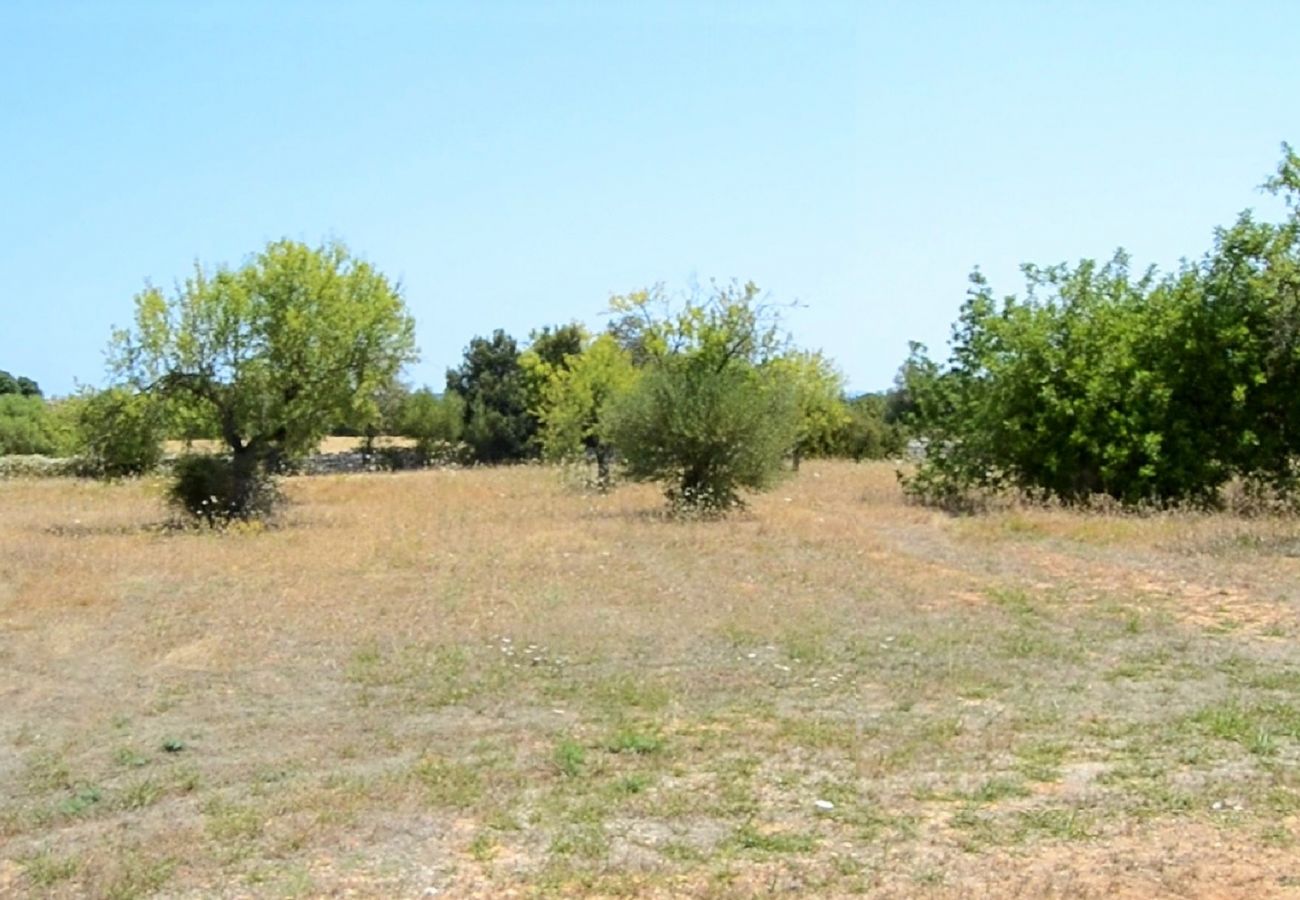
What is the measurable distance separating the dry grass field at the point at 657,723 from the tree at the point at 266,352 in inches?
220

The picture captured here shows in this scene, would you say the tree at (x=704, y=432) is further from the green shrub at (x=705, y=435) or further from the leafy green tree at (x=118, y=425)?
the leafy green tree at (x=118, y=425)

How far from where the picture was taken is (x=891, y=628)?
11047 millimetres

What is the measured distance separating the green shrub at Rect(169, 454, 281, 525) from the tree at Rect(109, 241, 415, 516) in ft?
0.11

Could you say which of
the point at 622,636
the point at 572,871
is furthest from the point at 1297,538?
the point at 572,871

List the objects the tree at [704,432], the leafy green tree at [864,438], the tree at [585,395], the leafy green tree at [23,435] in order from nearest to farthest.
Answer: the tree at [704,432] → the tree at [585,395] → the leafy green tree at [864,438] → the leafy green tree at [23,435]

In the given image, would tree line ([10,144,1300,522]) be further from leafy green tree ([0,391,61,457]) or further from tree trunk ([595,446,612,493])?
leafy green tree ([0,391,61,457])

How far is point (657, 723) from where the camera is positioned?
25.8 ft

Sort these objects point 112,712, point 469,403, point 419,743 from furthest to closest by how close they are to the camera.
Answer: point 469,403 → point 112,712 → point 419,743

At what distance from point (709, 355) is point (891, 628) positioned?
16465 mm

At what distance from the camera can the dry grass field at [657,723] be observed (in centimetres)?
541

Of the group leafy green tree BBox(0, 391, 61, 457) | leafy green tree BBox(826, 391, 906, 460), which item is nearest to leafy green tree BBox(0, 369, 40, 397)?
leafy green tree BBox(0, 391, 61, 457)

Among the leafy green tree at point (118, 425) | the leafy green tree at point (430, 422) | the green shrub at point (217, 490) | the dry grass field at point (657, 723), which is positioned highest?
the leafy green tree at point (430, 422)

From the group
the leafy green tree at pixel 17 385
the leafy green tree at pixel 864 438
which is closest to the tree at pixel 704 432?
the leafy green tree at pixel 864 438

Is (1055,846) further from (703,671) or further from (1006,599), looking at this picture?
(1006,599)
